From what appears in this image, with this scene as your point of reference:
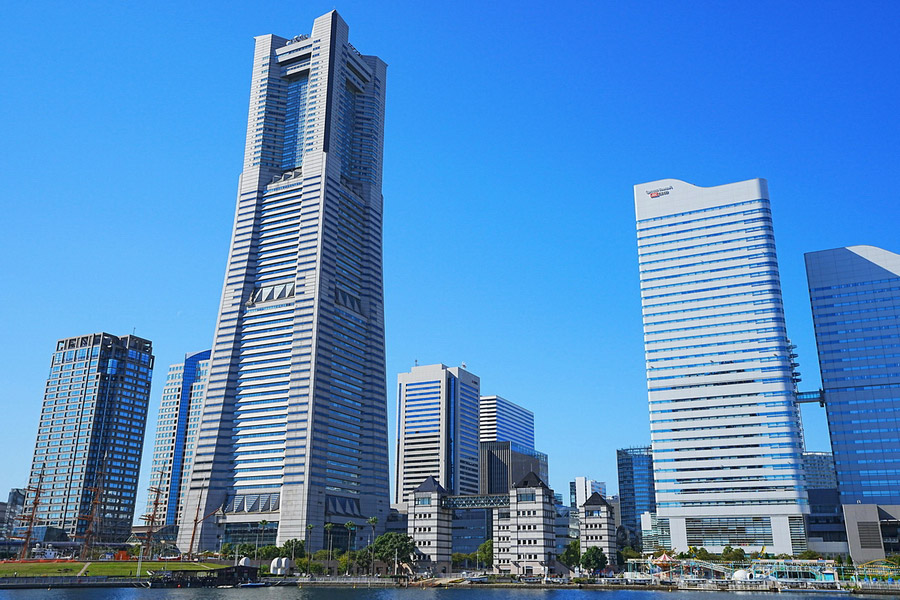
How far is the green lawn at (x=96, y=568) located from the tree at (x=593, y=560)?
296ft

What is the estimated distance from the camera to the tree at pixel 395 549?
181m

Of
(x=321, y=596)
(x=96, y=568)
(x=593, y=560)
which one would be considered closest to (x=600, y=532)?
(x=593, y=560)

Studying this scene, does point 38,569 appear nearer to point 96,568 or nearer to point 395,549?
point 96,568

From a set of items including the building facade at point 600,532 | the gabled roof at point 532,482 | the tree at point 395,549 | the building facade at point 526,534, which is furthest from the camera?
the building facade at point 600,532

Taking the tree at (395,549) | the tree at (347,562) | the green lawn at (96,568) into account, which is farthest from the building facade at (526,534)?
the green lawn at (96,568)

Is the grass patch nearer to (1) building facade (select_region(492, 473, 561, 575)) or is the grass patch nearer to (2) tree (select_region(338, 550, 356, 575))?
(2) tree (select_region(338, 550, 356, 575))

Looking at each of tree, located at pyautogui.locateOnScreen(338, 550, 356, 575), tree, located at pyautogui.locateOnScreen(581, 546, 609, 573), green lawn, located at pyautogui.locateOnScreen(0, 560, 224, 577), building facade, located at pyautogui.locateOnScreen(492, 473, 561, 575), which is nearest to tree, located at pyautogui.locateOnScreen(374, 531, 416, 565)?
tree, located at pyautogui.locateOnScreen(338, 550, 356, 575)

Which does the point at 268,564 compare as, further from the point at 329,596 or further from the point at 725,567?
the point at 725,567

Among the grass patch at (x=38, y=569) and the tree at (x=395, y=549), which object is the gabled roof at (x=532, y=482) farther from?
the grass patch at (x=38, y=569)

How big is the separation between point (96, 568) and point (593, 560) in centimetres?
11608

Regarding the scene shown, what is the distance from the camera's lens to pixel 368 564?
186 m

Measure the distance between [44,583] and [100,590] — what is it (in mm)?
13224

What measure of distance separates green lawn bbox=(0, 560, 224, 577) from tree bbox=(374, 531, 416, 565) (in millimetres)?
39394

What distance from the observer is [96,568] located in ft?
531
